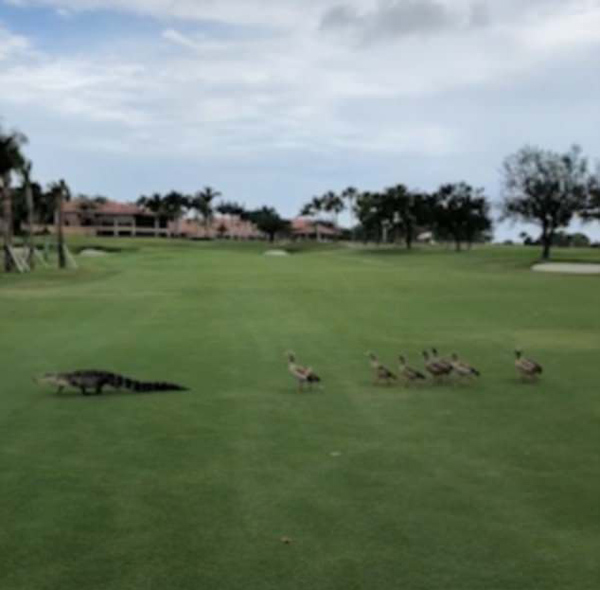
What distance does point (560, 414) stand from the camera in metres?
11.8

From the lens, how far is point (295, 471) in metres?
8.91

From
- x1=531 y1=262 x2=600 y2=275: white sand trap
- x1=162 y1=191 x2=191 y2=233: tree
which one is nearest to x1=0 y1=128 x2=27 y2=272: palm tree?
x1=531 y1=262 x2=600 y2=275: white sand trap

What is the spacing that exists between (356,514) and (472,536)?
98 cm

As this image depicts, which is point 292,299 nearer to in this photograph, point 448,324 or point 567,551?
point 448,324

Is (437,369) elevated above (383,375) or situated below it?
above

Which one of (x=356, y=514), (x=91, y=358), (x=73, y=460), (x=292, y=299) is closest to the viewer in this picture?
(x=356, y=514)

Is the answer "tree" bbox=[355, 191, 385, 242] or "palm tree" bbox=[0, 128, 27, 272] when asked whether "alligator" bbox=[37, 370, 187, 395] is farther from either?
"tree" bbox=[355, 191, 385, 242]

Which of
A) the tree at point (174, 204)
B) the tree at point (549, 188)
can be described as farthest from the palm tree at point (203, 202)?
the tree at point (549, 188)

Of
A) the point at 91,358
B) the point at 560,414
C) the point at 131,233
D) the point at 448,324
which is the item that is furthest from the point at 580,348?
the point at 131,233

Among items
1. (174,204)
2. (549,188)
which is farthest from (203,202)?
(549,188)

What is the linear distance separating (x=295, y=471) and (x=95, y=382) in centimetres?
528

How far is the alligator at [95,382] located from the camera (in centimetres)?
1328

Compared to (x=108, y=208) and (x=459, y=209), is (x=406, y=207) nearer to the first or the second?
(x=459, y=209)

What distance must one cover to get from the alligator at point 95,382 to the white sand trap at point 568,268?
48.0 metres
